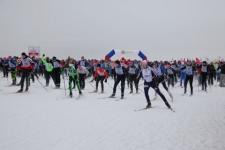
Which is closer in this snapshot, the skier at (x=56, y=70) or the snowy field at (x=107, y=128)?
the snowy field at (x=107, y=128)

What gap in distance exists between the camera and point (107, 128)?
801 cm

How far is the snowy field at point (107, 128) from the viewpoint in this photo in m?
6.39

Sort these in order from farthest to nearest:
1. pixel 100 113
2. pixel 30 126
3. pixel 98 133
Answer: pixel 100 113
pixel 30 126
pixel 98 133

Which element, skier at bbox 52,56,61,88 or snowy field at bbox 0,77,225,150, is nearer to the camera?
snowy field at bbox 0,77,225,150

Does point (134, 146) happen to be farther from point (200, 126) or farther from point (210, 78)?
point (210, 78)

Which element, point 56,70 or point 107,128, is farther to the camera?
point 56,70

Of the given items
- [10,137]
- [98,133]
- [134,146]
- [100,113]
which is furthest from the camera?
[100,113]

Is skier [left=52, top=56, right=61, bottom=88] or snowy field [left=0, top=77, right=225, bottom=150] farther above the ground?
skier [left=52, top=56, right=61, bottom=88]

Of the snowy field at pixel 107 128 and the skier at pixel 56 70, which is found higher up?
the skier at pixel 56 70

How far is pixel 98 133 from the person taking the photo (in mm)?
7422

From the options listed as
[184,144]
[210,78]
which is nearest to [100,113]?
[184,144]

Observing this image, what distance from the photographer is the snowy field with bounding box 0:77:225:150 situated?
6.39m

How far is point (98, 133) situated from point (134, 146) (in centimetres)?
Result: 144

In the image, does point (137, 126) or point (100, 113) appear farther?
point (100, 113)
